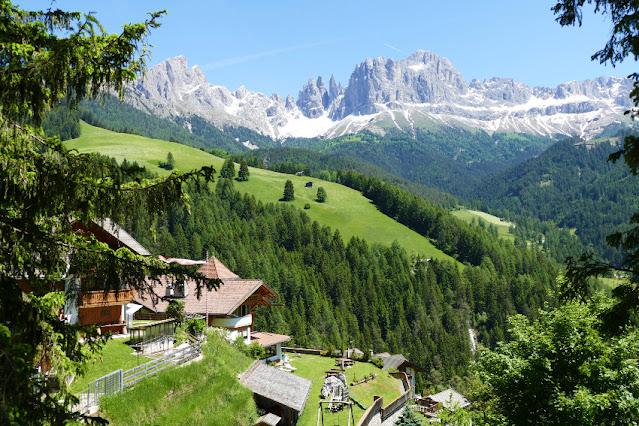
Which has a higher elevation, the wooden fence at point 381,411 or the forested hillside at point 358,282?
the wooden fence at point 381,411

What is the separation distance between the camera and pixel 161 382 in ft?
71.5

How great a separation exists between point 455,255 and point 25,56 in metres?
182

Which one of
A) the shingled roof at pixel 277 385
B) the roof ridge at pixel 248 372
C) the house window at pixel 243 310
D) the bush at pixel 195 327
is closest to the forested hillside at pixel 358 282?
the house window at pixel 243 310

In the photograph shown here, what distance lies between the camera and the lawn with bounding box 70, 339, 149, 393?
22062mm

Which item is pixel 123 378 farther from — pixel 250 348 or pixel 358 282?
pixel 358 282

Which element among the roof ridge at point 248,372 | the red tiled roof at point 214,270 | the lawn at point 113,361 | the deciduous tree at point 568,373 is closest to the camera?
the deciduous tree at point 568,373

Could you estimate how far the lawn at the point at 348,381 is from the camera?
104ft

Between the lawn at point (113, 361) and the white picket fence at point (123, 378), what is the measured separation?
5.14 feet

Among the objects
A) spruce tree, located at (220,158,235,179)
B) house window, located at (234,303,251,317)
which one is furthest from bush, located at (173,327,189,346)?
spruce tree, located at (220,158,235,179)

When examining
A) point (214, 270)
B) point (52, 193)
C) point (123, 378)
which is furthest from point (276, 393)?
point (52, 193)

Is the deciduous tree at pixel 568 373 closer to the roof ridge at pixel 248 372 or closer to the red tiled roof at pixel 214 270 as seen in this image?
the roof ridge at pixel 248 372

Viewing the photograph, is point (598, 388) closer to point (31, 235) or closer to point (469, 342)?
point (31, 235)

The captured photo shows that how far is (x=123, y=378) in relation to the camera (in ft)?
67.2

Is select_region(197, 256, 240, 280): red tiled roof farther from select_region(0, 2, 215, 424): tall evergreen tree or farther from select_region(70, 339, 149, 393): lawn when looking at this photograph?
select_region(0, 2, 215, 424): tall evergreen tree
